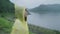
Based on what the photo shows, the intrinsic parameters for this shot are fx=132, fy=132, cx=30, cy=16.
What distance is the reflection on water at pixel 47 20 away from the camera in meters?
1.54

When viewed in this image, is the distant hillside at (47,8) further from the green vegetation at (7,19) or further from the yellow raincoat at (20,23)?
the yellow raincoat at (20,23)

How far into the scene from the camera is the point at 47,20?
61.4 inches

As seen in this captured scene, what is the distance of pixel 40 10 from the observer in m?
1.54

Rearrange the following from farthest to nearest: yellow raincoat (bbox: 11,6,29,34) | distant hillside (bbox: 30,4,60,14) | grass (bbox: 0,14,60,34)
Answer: distant hillside (bbox: 30,4,60,14) → grass (bbox: 0,14,60,34) → yellow raincoat (bbox: 11,6,29,34)

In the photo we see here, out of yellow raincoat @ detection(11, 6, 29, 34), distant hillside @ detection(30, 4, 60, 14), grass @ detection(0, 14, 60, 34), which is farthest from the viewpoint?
distant hillside @ detection(30, 4, 60, 14)

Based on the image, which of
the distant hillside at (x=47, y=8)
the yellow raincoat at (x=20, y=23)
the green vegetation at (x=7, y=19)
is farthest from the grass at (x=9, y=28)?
the yellow raincoat at (x=20, y=23)

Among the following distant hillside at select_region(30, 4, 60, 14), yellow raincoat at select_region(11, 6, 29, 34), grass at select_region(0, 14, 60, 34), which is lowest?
grass at select_region(0, 14, 60, 34)

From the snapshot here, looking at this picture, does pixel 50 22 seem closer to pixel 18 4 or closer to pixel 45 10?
Result: pixel 45 10

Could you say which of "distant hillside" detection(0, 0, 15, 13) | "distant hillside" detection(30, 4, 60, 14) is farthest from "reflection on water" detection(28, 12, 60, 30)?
"distant hillside" detection(0, 0, 15, 13)

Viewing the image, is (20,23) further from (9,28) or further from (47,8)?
(47,8)

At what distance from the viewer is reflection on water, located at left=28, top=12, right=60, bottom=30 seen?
1535mm

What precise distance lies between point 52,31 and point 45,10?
0.86 ft

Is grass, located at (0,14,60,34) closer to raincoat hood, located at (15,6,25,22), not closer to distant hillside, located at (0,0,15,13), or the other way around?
distant hillside, located at (0,0,15,13)

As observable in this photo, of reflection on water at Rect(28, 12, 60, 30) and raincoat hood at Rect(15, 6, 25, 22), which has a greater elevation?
raincoat hood at Rect(15, 6, 25, 22)
